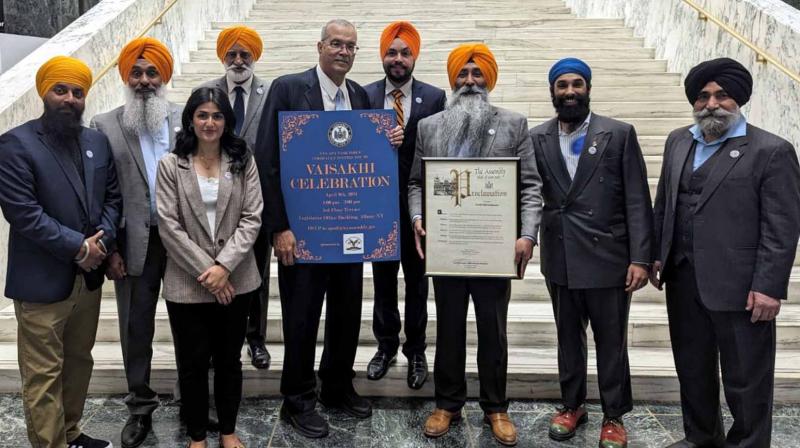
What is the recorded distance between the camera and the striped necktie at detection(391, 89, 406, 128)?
3.91 meters

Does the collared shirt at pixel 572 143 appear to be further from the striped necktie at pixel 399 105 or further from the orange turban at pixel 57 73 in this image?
the orange turban at pixel 57 73

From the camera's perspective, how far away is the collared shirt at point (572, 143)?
136 inches

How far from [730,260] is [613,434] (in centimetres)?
111

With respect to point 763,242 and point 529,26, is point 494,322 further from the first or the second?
point 529,26

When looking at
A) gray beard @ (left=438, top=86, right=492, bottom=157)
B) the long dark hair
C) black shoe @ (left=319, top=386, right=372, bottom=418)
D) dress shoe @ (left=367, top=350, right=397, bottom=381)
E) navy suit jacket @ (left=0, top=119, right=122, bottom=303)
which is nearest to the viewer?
navy suit jacket @ (left=0, top=119, right=122, bottom=303)

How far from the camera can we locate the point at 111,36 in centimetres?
627

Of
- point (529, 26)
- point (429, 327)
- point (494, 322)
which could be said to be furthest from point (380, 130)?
point (529, 26)

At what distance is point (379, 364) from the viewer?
4.11m

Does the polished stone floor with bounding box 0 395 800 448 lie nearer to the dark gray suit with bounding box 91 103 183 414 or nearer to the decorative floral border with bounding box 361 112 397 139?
the dark gray suit with bounding box 91 103 183 414

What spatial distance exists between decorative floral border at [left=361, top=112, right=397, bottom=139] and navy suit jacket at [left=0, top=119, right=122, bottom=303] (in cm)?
139


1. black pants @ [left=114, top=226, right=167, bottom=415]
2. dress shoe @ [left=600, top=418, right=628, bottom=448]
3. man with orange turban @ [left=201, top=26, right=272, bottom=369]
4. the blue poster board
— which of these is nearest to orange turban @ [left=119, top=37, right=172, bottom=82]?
man with orange turban @ [left=201, top=26, right=272, bottom=369]

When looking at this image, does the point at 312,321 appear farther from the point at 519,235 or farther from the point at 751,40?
the point at 751,40

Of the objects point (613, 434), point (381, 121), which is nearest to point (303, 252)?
point (381, 121)

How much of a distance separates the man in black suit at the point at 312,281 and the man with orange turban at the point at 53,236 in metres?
0.82
